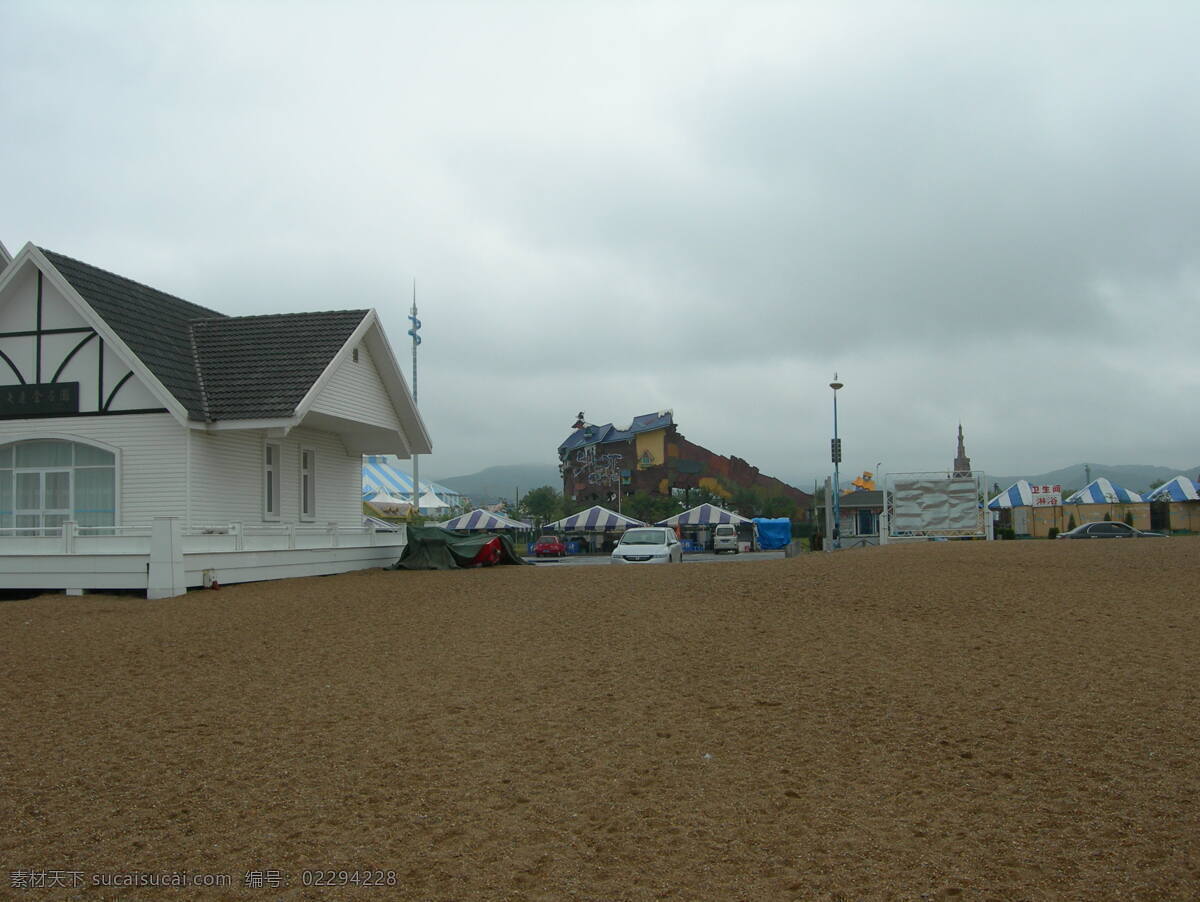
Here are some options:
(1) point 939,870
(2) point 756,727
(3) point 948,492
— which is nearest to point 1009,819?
(1) point 939,870

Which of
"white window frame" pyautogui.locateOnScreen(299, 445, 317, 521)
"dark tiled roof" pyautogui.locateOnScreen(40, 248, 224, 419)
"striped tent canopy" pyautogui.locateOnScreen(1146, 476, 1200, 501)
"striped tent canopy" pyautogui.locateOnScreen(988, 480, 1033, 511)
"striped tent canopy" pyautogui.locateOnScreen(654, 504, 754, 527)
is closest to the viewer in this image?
"dark tiled roof" pyautogui.locateOnScreen(40, 248, 224, 419)

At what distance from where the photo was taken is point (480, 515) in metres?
53.0

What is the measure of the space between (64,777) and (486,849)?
3.33m

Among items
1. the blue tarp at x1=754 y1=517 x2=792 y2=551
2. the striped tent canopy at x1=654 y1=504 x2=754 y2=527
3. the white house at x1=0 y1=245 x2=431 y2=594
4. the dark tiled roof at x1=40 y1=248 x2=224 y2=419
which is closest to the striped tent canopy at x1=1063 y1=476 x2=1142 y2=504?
the blue tarp at x1=754 y1=517 x2=792 y2=551

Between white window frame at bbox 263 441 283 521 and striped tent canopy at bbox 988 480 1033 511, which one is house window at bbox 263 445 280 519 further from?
striped tent canopy at bbox 988 480 1033 511

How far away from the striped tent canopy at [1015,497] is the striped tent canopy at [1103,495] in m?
2.36

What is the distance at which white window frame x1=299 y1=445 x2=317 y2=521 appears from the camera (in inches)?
938

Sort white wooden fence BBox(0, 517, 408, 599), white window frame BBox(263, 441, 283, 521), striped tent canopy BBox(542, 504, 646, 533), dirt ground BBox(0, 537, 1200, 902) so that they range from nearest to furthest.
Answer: dirt ground BBox(0, 537, 1200, 902), white wooden fence BBox(0, 517, 408, 599), white window frame BBox(263, 441, 283, 521), striped tent canopy BBox(542, 504, 646, 533)

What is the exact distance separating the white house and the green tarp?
1748 millimetres

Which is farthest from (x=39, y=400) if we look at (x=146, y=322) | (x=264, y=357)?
(x=264, y=357)

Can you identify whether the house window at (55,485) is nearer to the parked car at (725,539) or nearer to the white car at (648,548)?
the white car at (648,548)

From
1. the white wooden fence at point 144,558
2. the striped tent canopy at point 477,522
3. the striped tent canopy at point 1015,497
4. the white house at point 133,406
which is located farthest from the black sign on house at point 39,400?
the striped tent canopy at point 1015,497

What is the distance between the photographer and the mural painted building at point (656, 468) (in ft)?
244

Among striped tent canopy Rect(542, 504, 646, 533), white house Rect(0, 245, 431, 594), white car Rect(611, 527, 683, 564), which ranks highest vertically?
white house Rect(0, 245, 431, 594)
